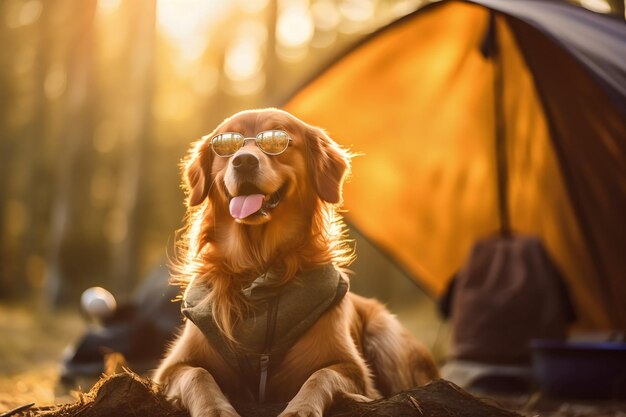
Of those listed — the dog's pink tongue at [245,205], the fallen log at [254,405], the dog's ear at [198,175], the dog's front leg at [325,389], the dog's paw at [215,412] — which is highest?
the dog's ear at [198,175]

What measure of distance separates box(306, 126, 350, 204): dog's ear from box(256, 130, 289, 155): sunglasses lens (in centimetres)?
19

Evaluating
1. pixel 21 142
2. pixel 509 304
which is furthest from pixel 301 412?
pixel 21 142

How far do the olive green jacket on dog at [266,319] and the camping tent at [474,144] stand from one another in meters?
2.83

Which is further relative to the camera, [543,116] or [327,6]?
[327,6]

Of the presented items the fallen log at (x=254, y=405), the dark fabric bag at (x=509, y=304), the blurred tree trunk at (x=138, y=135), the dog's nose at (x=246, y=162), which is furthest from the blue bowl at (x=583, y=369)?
the blurred tree trunk at (x=138, y=135)

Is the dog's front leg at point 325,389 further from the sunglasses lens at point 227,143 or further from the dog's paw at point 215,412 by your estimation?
the sunglasses lens at point 227,143

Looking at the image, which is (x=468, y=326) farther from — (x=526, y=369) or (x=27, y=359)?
(x=27, y=359)

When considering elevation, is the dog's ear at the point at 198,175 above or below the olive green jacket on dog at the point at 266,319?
above

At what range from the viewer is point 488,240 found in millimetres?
5898

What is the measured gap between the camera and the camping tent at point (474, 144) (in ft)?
17.6

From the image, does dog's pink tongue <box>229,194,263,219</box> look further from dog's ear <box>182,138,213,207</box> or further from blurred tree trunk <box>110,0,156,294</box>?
blurred tree trunk <box>110,0,156,294</box>

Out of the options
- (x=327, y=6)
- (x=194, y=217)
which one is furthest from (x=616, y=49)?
(x=327, y=6)

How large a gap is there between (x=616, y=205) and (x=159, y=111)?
18.0m

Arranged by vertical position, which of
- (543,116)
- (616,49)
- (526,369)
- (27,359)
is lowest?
(27,359)
